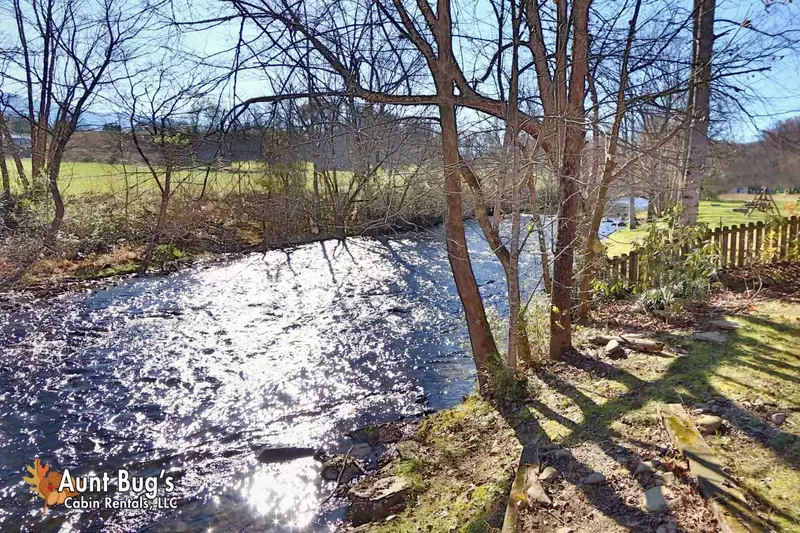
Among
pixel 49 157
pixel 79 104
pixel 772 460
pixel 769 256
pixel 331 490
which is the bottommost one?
pixel 331 490

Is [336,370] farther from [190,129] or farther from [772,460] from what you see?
[772,460]

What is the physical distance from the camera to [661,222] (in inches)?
272

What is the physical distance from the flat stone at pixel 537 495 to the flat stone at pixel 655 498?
0.54 metres

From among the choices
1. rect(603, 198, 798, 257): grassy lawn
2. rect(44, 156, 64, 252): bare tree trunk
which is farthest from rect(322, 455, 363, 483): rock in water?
rect(44, 156, 64, 252): bare tree trunk

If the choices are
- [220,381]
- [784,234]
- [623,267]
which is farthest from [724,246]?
[220,381]

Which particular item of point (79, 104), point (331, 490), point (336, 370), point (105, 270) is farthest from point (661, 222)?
point (79, 104)

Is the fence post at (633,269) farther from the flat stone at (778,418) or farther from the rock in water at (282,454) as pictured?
the rock in water at (282,454)

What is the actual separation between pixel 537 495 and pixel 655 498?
2.22ft

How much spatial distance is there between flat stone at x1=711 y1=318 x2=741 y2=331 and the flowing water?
2.23m

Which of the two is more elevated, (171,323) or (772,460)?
(772,460)

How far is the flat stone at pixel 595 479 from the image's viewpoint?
120 inches

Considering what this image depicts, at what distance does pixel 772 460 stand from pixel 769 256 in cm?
575

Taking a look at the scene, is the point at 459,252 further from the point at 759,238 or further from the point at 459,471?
the point at 759,238

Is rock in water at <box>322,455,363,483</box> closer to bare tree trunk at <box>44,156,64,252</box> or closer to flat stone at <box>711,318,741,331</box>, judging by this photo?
flat stone at <box>711,318,741,331</box>
